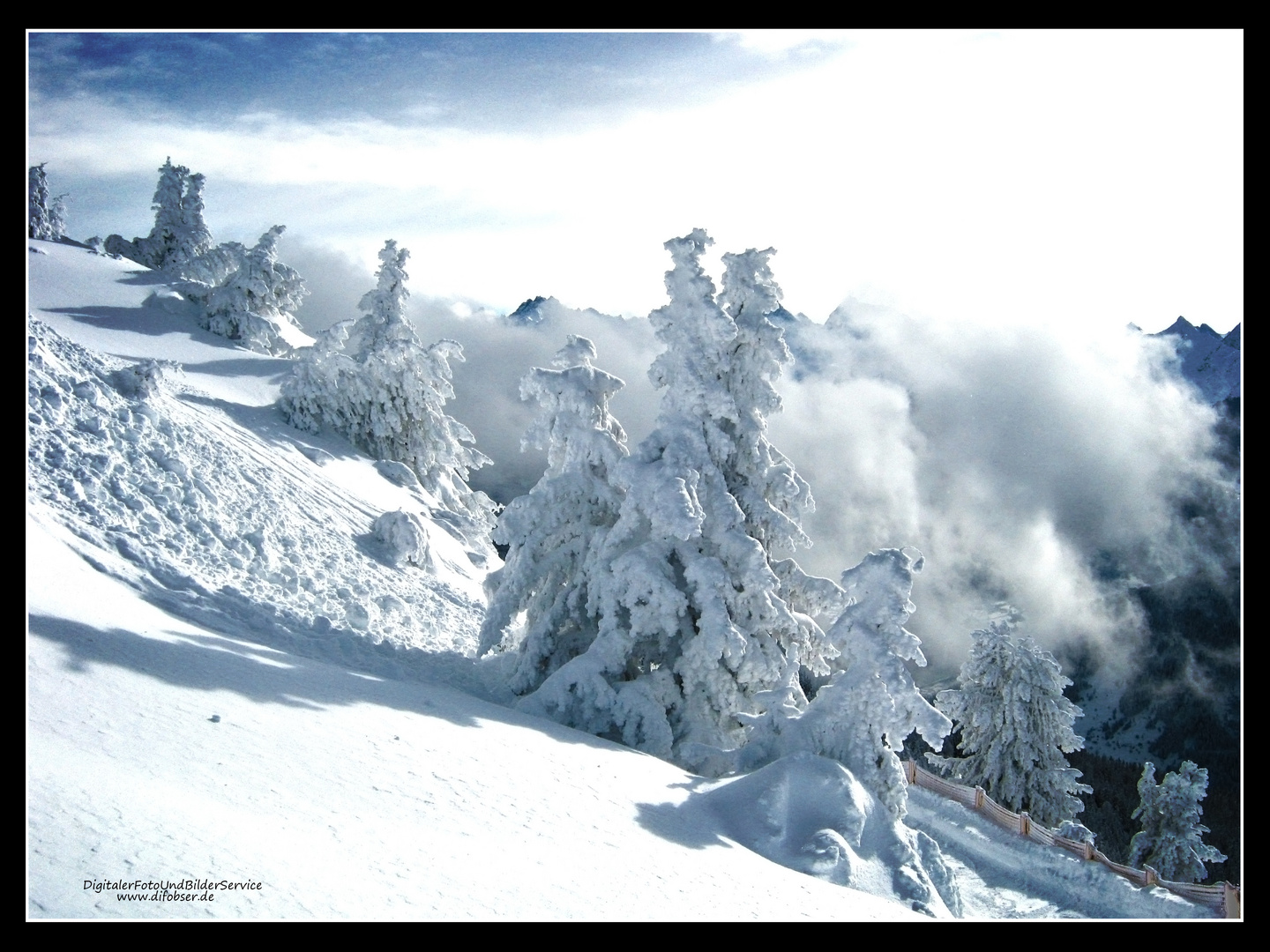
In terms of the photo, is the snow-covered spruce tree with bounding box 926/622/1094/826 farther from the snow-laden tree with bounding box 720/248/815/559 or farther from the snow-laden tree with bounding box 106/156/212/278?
the snow-laden tree with bounding box 106/156/212/278

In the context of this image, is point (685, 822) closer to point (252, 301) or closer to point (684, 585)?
point (684, 585)

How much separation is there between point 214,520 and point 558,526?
23.5ft

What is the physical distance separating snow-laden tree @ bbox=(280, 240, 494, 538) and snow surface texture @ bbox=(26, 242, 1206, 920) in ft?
25.4

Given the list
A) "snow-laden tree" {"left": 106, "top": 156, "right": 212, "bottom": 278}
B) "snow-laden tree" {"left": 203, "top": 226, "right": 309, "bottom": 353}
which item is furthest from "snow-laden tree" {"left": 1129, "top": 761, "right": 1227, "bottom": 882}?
"snow-laden tree" {"left": 106, "top": 156, "right": 212, "bottom": 278}

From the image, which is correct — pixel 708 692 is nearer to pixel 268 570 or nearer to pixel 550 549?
pixel 550 549

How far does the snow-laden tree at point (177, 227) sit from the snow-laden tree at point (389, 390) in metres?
23.4

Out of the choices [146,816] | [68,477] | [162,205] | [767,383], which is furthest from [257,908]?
[162,205]

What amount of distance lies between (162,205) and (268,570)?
42.0m

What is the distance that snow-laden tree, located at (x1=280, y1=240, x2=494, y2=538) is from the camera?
29656 millimetres

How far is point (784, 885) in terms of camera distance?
9992 millimetres

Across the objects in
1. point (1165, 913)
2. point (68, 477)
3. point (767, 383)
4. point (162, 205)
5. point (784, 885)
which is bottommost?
point (1165, 913)

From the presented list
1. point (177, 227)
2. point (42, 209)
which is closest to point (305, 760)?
point (177, 227)

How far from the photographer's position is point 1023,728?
28078 mm

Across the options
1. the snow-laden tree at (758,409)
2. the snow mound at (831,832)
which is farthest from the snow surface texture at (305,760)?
the snow-laden tree at (758,409)
